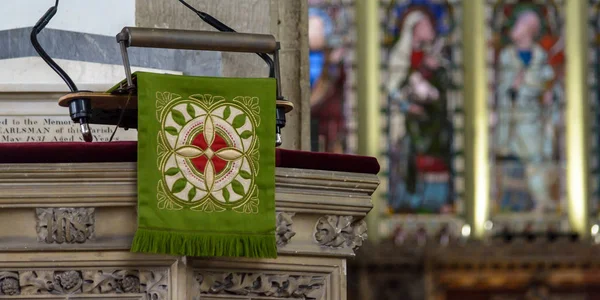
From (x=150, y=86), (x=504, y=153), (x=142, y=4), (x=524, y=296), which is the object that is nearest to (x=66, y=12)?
(x=142, y=4)

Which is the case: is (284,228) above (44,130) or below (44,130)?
below

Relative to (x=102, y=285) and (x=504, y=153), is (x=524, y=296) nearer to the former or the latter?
(x=504, y=153)

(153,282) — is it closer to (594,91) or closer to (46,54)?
(46,54)

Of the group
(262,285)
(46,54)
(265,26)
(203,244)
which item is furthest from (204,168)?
(265,26)

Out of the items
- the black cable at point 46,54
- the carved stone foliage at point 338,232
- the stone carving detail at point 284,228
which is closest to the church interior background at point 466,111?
the black cable at point 46,54

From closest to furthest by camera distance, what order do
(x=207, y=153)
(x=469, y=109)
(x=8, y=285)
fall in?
(x=8, y=285), (x=207, y=153), (x=469, y=109)

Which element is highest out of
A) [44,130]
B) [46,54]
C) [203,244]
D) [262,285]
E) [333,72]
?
[333,72]

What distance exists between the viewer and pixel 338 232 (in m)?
3.29

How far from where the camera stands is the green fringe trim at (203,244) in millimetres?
3002

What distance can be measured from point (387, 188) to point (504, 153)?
3.69 ft

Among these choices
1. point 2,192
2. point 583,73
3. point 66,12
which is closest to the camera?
point 2,192

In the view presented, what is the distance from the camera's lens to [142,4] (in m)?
4.89

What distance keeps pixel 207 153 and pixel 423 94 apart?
10.6 m

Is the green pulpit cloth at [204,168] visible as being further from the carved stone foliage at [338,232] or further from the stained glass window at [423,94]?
the stained glass window at [423,94]
